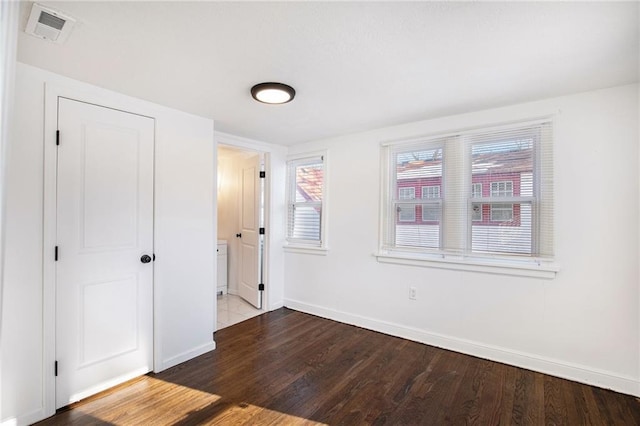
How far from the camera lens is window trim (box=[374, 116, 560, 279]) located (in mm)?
2488

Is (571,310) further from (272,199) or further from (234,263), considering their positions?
(234,263)

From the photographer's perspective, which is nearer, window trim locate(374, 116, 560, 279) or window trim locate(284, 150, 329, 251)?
window trim locate(374, 116, 560, 279)

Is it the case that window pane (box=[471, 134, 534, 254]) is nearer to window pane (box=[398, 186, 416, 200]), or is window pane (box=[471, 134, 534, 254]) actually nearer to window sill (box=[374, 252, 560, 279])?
window sill (box=[374, 252, 560, 279])

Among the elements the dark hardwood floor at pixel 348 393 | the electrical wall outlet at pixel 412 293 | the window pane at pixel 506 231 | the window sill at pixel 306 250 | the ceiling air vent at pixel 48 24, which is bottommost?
the dark hardwood floor at pixel 348 393

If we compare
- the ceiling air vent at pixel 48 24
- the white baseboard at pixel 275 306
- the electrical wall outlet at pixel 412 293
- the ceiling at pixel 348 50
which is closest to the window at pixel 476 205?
the ceiling at pixel 348 50

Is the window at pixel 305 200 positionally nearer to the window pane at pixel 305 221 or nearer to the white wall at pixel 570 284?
the window pane at pixel 305 221

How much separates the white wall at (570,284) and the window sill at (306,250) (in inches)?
33.1

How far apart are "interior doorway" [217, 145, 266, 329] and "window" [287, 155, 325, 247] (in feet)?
1.32

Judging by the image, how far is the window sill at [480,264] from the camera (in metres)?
2.50

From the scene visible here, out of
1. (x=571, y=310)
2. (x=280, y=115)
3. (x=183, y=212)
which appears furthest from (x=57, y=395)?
(x=571, y=310)

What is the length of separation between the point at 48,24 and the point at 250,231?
305 centimetres

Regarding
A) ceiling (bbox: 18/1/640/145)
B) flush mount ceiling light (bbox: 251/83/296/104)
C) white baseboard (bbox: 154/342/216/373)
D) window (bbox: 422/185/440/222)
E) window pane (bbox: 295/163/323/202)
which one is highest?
ceiling (bbox: 18/1/640/145)

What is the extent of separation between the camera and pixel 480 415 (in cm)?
201

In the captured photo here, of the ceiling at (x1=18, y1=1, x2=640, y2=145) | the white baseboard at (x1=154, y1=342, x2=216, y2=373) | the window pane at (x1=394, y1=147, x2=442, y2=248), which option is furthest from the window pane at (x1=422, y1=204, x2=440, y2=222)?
the white baseboard at (x1=154, y1=342, x2=216, y2=373)
